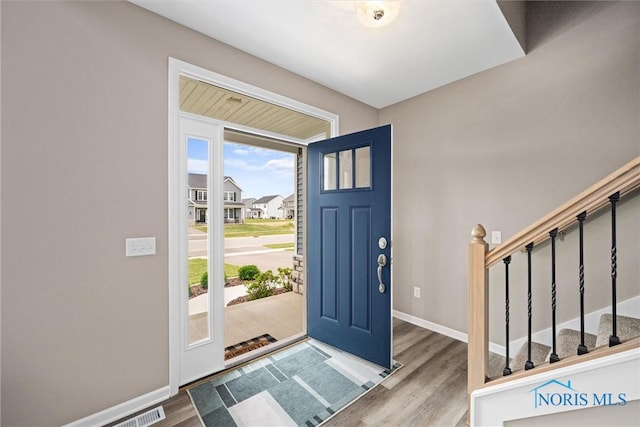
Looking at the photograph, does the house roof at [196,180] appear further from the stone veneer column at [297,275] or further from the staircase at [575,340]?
the stone veneer column at [297,275]

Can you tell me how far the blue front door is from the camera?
7.25 ft

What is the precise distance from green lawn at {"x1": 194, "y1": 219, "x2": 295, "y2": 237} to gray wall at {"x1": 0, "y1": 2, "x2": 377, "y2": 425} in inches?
84.3

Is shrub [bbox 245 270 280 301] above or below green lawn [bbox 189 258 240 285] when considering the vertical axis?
below

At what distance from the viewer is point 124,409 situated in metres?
1.70

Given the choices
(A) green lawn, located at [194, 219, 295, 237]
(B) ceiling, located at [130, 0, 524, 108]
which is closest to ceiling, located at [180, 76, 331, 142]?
(B) ceiling, located at [130, 0, 524, 108]

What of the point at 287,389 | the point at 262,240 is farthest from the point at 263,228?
the point at 287,389

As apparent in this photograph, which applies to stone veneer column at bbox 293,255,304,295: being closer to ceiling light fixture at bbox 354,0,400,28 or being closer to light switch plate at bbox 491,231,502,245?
light switch plate at bbox 491,231,502,245

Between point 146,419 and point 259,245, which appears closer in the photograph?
point 146,419

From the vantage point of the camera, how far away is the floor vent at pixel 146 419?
165cm

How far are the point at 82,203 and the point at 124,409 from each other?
1.33m

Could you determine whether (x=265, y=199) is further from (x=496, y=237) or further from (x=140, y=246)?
(x=496, y=237)

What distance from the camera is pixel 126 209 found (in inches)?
67.3

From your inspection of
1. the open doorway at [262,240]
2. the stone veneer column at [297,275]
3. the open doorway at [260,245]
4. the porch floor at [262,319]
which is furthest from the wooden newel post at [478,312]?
the stone veneer column at [297,275]

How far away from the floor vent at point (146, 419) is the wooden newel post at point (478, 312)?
6.43 feet
